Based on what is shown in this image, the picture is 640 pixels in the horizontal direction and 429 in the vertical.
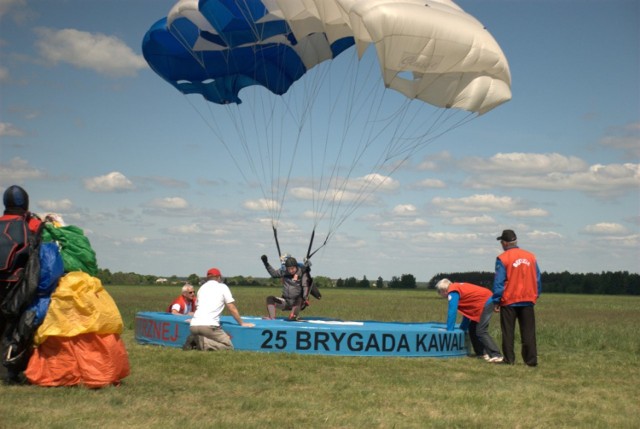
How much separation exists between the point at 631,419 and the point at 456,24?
21.8 feet

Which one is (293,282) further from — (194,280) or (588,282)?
(588,282)

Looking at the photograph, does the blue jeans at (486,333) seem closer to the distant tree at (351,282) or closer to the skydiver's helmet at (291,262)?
the skydiver's helmet at (291,262)

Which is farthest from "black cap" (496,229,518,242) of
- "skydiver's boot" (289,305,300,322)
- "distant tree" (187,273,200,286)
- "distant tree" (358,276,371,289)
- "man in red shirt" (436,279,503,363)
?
"distant tree" (358,276,371,289)

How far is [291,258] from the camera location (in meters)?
12.8

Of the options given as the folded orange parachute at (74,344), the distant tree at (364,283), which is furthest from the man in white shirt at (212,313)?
the distant tree at (364,283)

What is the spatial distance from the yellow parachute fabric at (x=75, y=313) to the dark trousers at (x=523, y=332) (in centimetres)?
559

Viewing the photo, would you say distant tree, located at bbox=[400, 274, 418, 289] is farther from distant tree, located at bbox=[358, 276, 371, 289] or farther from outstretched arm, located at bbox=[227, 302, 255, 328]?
outstretched arm, located at bbox=[227, 302, 255, 328]

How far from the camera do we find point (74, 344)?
7758 mm

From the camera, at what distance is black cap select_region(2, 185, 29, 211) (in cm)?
804

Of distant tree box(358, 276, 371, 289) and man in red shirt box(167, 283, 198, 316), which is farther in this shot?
distant tree box(358, 276, 371, 289)

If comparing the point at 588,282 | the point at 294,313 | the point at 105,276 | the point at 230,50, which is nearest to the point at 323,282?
the point at 105,276

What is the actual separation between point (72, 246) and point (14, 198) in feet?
2.50

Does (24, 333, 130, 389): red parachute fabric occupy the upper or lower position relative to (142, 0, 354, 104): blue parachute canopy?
lower

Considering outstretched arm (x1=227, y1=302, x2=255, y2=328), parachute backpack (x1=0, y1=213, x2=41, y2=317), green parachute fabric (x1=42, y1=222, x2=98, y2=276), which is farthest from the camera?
outstretched arm (x1=227, y1=302, x2=255, y2=328)
